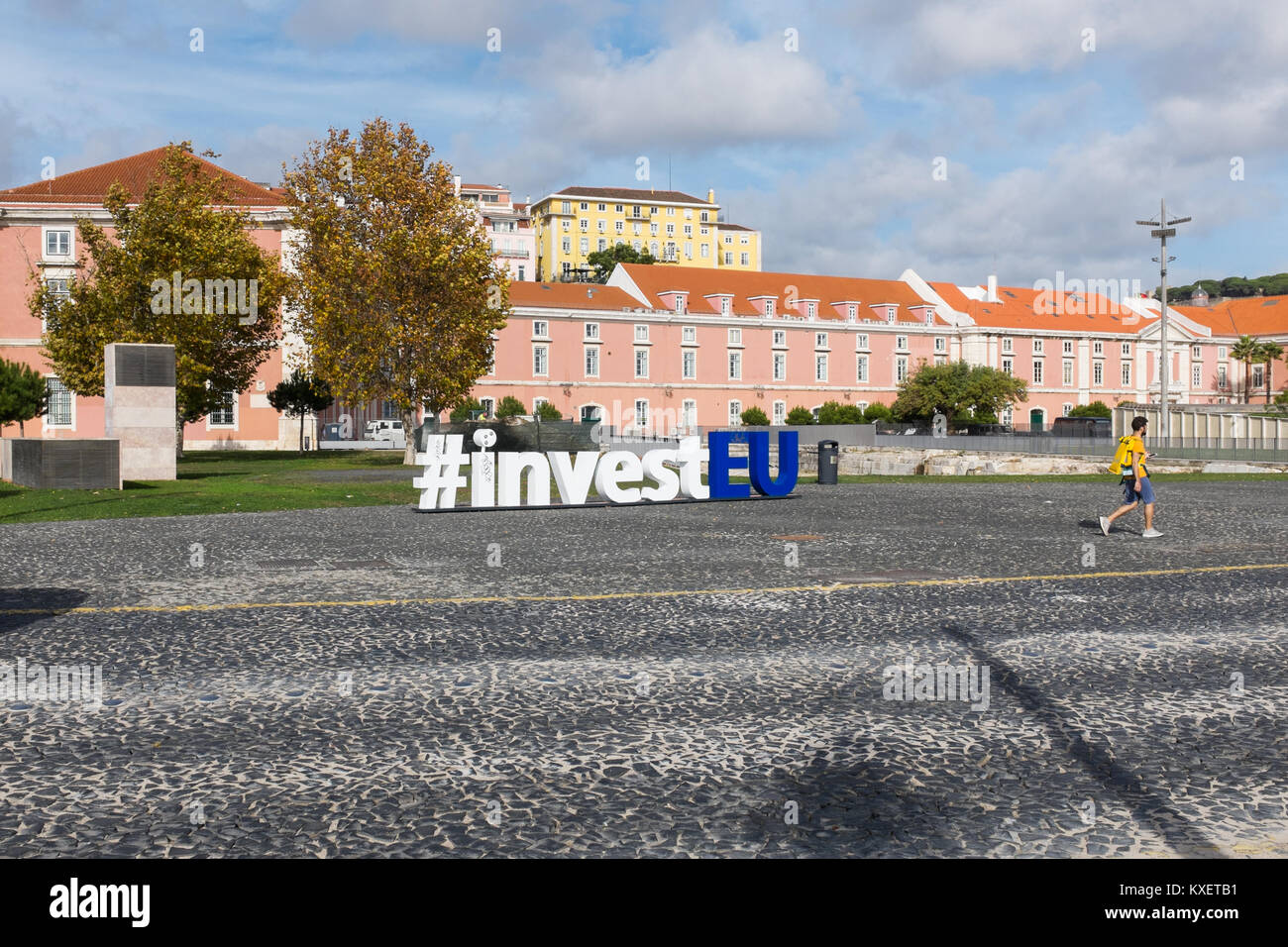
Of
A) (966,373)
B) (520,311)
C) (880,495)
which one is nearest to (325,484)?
(880,495)

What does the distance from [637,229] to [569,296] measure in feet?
203

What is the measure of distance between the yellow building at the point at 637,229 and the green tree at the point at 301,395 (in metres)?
75.0

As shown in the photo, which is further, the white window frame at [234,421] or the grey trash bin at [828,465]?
the white window frame at [234,421]

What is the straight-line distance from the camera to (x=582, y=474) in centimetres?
2069

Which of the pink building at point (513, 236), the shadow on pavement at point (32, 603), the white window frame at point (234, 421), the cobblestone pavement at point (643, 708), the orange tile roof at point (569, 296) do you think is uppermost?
the pink building at point (513, 236)

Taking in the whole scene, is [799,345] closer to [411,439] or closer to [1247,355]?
[1247,355]

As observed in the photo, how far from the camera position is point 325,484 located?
2759cm

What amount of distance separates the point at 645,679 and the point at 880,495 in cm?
1906

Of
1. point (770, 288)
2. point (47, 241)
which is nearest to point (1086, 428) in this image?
point (770, 288)

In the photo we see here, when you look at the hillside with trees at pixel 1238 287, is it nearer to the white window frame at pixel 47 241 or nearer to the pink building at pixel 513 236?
the pink building at pixel 513 236

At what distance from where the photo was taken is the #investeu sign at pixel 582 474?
1978 centimetres

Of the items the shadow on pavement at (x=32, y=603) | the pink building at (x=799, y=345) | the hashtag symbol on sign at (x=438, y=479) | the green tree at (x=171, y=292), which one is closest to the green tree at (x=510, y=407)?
the pink building at (x=799, y=345)

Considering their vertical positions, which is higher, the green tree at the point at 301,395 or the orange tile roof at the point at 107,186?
the orange tile roof at the point at 107,186

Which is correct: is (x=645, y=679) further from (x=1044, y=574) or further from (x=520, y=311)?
(x=520, y=311)
